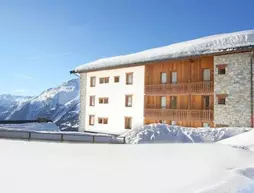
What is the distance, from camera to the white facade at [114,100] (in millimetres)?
25156

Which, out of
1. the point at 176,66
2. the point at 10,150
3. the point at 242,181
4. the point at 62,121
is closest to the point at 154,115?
the point at 176,66

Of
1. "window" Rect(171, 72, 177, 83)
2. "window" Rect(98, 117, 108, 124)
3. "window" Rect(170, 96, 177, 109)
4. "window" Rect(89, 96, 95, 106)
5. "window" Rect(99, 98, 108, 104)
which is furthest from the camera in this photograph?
"window" Rect(89, 96, 95, 106)

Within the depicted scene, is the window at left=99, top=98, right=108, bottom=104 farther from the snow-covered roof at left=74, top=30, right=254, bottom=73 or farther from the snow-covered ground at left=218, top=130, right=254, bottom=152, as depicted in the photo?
the snow-covered ground at left=218, top=130, right=254, bottom=152

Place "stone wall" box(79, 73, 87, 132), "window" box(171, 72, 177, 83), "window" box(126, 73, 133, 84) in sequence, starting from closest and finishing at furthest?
"window" box(171, 72, 177, 83) → "window" box(126, 73, 133, 84) → "stone wall" box(79, 73, 87, 132)

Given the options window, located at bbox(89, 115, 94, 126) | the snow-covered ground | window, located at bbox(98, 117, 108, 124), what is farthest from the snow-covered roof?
the snow-covered ground

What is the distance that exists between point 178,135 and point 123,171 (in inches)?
436

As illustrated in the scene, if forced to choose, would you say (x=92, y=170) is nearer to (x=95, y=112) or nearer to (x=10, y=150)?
(x=10, y=150)

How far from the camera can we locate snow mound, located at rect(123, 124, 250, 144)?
16.2 meters

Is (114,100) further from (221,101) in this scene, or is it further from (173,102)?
(221,101)

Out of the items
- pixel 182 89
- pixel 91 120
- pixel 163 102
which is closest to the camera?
pixel 182 89

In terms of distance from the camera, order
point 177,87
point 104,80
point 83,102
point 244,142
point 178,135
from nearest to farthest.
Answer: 1. point 244,142
2. point 178,135
3. point 177,87
4. point 104,80
5. point 83,102

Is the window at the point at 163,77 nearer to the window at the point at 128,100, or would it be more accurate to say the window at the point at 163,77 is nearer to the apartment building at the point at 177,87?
the apartment building at the point at 177,87

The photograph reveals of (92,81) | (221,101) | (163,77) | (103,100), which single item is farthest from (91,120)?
(221,101)

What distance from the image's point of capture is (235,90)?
1936 centimetres
